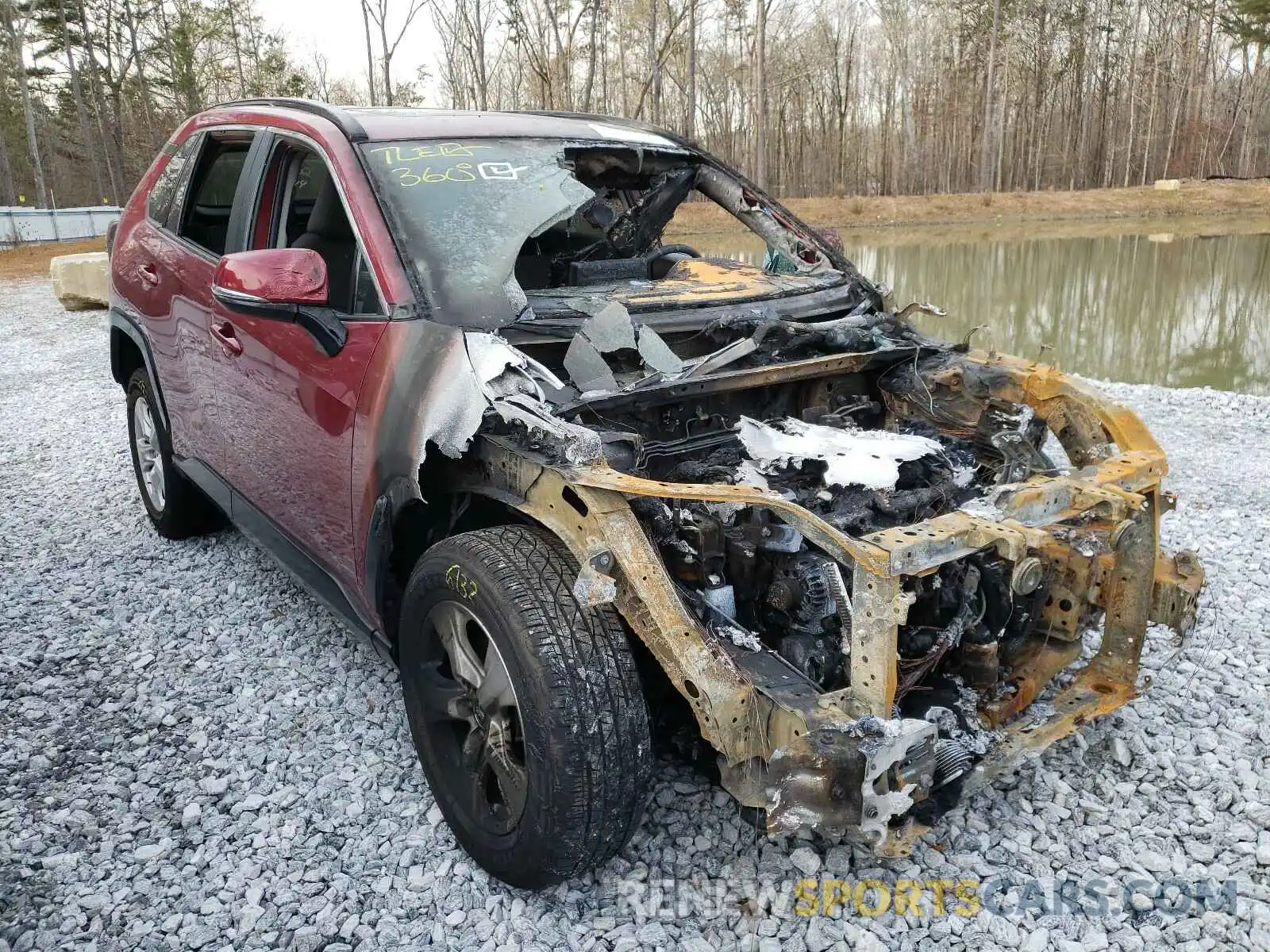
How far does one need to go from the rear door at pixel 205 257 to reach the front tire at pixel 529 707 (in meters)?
1.71

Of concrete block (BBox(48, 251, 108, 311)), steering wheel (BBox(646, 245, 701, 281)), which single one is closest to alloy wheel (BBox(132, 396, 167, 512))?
steering wheel (BBox(646, 245, 701, 281))

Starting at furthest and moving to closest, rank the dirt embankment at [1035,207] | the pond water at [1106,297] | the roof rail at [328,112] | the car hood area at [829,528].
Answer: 1. the dirt embankment at [1035,207]
2. the pond water at [1106,297]
3. the roof rail at [328,112]
4. the car hood area at [829,528]

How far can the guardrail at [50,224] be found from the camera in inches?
957

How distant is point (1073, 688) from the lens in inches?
108

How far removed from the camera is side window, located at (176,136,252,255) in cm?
380

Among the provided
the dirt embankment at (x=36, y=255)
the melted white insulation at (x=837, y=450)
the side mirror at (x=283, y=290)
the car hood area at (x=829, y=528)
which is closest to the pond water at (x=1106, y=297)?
the car hood area at (x=829, y=528)

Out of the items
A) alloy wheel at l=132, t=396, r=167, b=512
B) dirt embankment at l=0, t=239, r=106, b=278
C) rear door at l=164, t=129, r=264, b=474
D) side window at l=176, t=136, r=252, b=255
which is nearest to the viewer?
rear door at l=164, t=129, r=264, b=474

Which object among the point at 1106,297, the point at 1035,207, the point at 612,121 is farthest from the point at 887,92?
the point at 612,121

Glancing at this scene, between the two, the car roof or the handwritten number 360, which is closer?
the handwritten number 360

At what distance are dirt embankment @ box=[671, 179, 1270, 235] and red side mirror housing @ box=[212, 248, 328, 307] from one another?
28742 mm

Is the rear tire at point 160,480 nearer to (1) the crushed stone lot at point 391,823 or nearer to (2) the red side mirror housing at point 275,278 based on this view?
(1) the crushed stone lot at point 391,823

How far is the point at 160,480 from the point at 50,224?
2527 centimetres

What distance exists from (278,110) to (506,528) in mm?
2168

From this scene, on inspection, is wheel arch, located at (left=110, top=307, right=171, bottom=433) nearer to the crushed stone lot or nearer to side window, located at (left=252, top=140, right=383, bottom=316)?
the crushed stone lot
